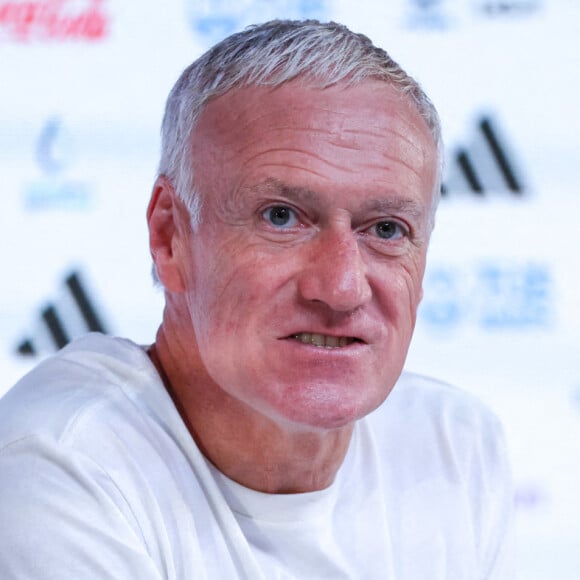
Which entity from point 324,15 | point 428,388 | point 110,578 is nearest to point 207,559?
point 110,578

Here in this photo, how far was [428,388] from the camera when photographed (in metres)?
1.69

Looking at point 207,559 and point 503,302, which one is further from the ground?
point 207,559

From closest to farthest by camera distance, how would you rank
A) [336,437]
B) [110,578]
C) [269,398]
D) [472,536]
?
1. [110,578]
2. [269,398]
3. [336,437]
4. [472,536]

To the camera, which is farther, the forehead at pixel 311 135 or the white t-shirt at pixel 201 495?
the forehead at pixel 311 135

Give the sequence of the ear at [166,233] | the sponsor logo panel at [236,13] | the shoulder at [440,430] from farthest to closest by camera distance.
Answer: the sponsor logo panel at [236,13] → the shoulder at [440,430] → the ear at [166,233]

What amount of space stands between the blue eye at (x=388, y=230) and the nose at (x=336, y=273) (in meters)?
0.05

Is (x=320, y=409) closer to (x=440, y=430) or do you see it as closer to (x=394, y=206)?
(x=394, y=206)

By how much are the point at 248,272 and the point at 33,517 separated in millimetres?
390

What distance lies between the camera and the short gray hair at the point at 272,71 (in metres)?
1.25

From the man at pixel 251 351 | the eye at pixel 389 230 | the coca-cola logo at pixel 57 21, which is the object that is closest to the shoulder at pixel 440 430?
the man at pixel 251 351

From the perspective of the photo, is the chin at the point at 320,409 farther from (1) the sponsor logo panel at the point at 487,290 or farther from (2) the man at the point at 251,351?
(1) the sponsor logo panel at the point at 487,290

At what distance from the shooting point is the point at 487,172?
2.52 metres

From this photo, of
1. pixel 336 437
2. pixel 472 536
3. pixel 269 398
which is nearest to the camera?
pixel 269 398

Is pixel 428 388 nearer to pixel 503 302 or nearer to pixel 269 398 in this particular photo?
pixel 269 398
